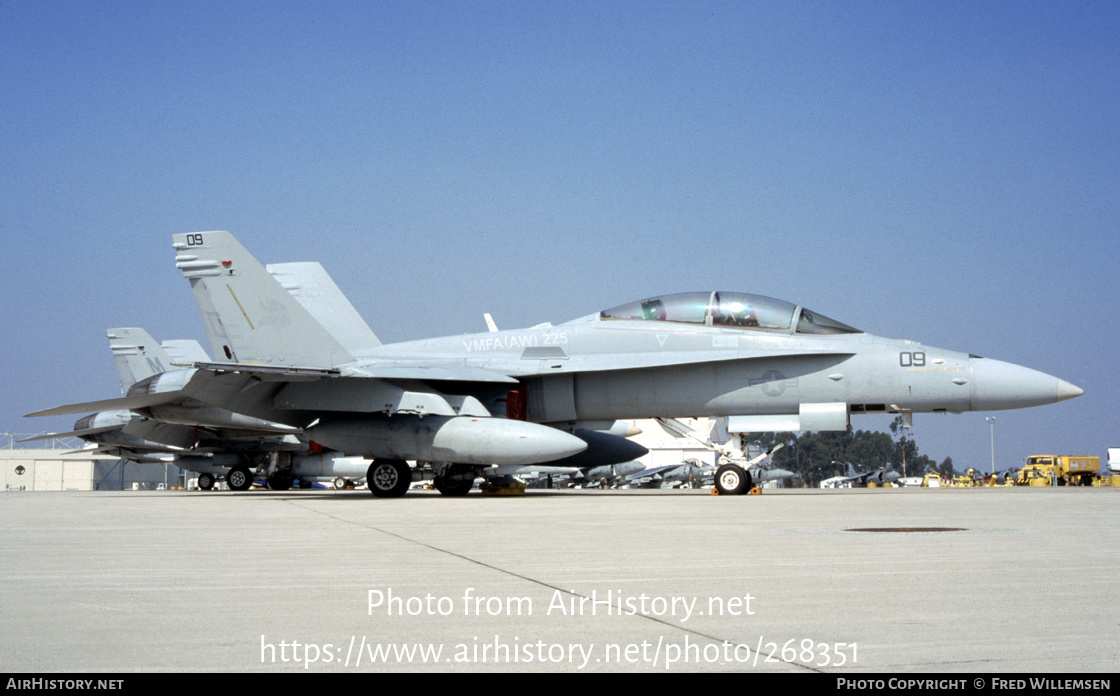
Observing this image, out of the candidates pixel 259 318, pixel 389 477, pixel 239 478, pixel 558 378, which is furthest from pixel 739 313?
pixel 239 478

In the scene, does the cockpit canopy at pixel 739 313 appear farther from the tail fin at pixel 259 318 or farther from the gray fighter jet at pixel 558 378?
the tail fin at pixel 259 318

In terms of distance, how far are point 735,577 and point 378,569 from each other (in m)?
1.94

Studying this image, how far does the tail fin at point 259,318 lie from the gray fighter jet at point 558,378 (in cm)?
2

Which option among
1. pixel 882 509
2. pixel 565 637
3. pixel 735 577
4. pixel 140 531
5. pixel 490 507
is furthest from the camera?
pixel 490 507

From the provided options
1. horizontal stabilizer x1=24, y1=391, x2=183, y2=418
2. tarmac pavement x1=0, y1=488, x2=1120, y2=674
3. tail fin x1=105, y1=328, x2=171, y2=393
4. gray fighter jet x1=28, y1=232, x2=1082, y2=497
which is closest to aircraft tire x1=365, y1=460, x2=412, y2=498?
gray fighter jet x1=28, y1=232, x2=1082, y2=497

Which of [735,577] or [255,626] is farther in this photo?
[735,577]

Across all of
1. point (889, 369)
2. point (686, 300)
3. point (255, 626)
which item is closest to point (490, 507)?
point (686, 300)

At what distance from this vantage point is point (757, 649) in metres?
3.18

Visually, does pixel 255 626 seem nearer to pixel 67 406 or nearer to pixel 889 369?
pixel 889 369

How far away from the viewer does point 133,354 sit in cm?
2878

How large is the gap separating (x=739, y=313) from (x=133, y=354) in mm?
20404

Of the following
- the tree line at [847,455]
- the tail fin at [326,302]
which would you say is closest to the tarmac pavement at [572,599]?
the tail fin at [326,302]

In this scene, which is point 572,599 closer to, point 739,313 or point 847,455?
point 739,313

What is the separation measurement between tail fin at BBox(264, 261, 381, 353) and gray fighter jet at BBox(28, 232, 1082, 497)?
13.7 feet
